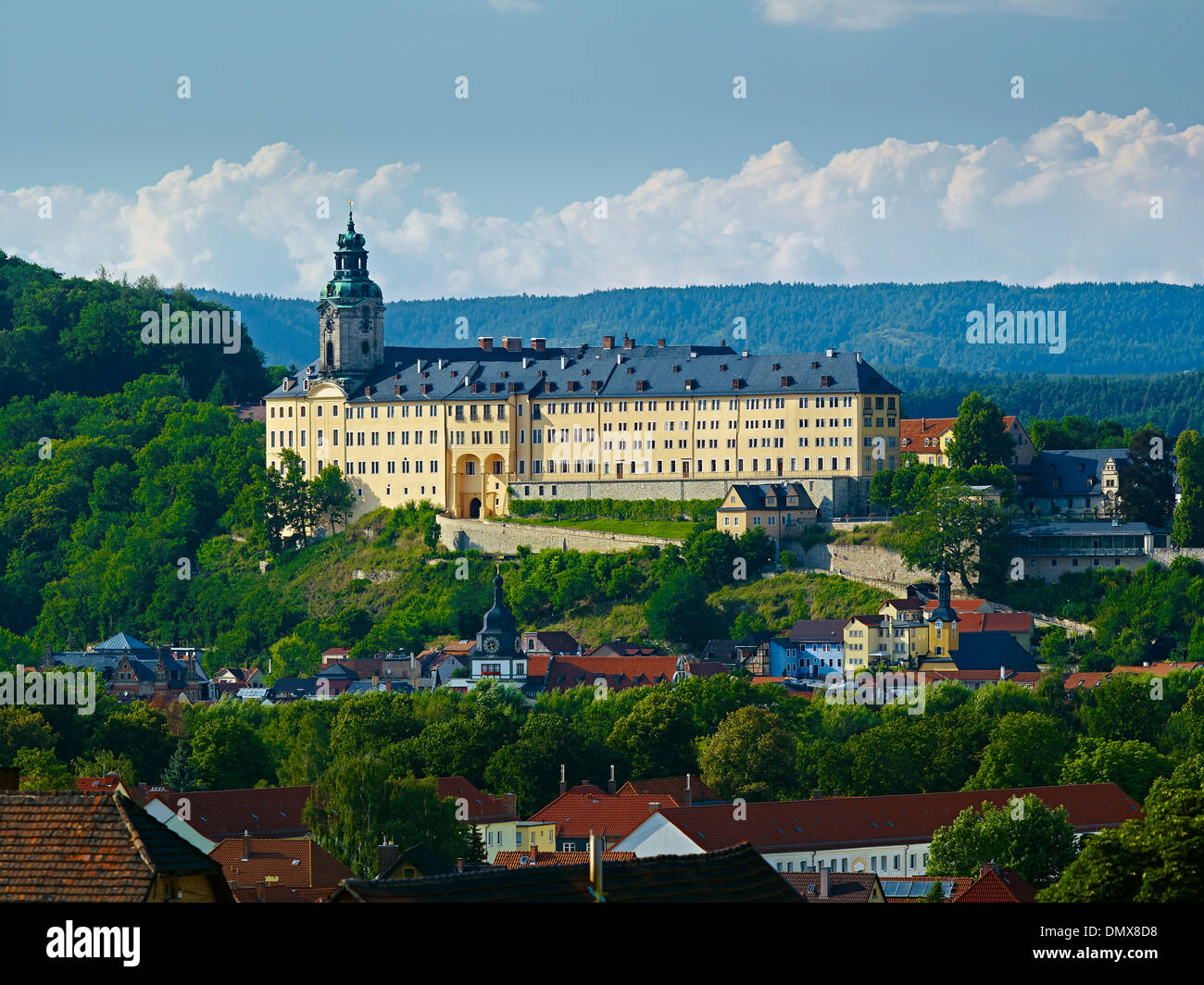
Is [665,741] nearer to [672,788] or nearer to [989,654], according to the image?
[672,788]

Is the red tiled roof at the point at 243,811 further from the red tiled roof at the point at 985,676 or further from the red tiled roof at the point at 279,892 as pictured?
the red tiled roof at the point at 985,676

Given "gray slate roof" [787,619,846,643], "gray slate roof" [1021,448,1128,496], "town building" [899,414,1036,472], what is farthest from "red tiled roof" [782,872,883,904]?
"gray slate roof" [1021,448,1128,496]

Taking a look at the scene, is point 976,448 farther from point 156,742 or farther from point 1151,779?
point 156,742

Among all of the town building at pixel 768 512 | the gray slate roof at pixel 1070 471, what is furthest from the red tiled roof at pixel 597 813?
the gray slate roof at pixel 1070 471

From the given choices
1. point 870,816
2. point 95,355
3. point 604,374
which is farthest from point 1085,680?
point 95,355
